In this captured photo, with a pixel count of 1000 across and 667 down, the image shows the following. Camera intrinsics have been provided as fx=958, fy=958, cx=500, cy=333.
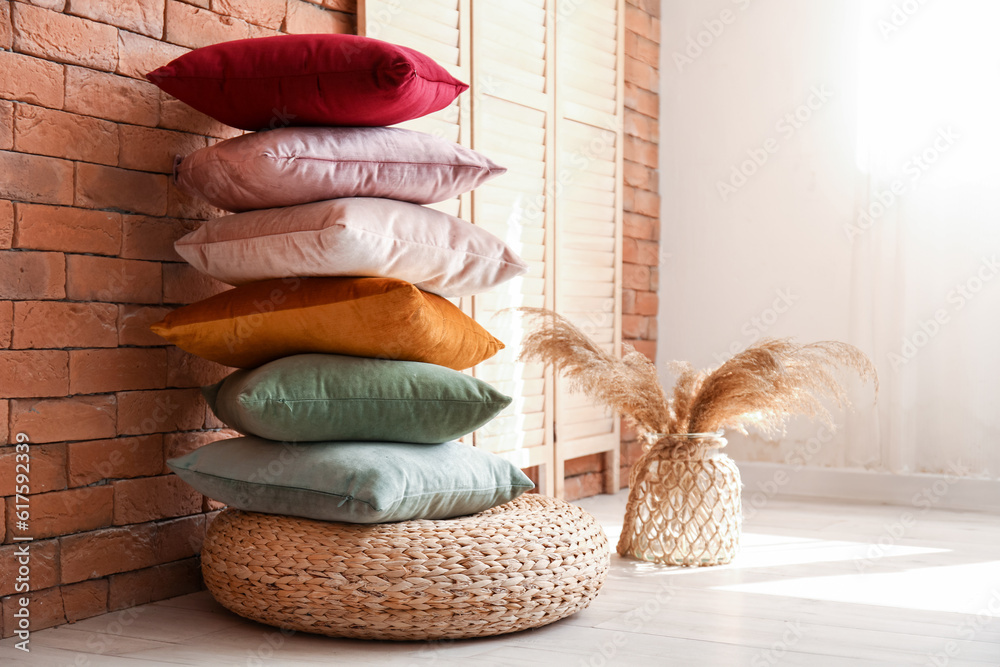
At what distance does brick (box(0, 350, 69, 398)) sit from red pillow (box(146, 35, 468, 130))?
51 cm

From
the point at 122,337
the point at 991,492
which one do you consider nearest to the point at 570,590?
the point at 122,337

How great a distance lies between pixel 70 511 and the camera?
1.64 meters

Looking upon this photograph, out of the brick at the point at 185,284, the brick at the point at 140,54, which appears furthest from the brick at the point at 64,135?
the brick at the point at 185,284

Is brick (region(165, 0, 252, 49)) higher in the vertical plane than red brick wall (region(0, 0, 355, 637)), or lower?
higher

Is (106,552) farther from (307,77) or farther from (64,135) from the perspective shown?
(307,77)

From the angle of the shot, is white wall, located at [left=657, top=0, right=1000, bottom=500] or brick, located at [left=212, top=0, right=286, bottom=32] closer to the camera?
brick, located at [left=212, top=0, right=286, bottom=32]

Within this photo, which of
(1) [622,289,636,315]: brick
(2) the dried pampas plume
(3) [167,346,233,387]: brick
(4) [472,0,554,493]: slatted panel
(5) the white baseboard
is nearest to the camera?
(3) [167,346,233,387]: brick

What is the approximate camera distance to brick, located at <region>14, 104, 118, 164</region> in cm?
157

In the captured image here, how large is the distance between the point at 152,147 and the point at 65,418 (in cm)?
53

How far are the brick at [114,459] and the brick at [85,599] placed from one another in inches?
7.1

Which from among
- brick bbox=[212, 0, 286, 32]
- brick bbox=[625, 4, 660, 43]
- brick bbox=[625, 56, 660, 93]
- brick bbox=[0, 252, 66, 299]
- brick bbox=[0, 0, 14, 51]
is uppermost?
brick bbox=[625, 4, 660, 43]

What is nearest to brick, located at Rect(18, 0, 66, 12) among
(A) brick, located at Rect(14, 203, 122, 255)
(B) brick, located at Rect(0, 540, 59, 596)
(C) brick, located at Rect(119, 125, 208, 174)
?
(C) brick, located at Rect(119, 125, 208, 174)

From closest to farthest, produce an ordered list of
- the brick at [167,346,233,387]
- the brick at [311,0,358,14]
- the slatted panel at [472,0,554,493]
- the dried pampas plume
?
Result: the brick at [167,346,233,387], the dried pampas plume, the brick at [311,0,358,14], the slatted panel at [472,0,554,493]

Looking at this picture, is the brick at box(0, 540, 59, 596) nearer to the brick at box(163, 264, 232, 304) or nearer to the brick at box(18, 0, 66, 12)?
the brick at box(163, 264, 232, 304)
